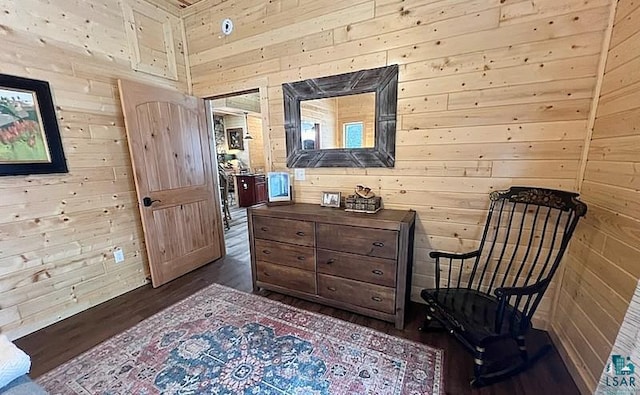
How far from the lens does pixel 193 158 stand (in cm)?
306

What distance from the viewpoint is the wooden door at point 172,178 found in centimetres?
252

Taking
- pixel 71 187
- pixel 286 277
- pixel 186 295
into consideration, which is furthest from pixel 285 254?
pixel 71 187

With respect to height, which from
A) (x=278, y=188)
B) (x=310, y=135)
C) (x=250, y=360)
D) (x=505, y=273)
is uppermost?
(x=310, y=135)

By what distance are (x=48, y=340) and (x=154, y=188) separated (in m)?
1.41

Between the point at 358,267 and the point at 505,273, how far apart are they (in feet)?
3.65

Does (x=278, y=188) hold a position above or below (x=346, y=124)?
below

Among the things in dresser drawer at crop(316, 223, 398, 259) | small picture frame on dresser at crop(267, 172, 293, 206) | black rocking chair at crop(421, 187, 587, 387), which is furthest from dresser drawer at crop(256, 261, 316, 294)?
black rocking chair at crop(421, 187, 587, 387)

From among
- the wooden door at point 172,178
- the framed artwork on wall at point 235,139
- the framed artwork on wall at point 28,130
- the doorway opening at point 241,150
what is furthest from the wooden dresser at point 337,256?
the framed artwork on wall at point 235,139

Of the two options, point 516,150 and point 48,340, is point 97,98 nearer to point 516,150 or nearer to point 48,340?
point 48,340

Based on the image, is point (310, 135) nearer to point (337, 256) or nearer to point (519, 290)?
point (337, 256)

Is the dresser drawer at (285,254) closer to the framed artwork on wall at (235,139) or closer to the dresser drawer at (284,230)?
the dresser drawer at (284,230)

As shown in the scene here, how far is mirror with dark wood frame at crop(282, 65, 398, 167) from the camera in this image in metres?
2.19

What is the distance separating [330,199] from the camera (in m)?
2.45

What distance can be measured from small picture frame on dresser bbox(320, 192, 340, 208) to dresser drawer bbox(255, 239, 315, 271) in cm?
46
